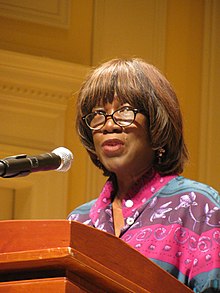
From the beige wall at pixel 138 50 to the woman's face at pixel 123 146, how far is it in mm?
1728

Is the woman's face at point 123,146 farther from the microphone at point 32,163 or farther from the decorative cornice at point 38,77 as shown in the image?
the decorative cornice at point 38,77

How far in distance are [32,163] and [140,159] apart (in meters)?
0.44

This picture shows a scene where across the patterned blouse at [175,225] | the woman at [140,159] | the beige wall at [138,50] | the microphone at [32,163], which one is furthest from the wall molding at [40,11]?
the microphone at [32,163]

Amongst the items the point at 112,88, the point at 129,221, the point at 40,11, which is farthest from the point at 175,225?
the point at 40,11

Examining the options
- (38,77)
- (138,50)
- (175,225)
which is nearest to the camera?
(175,225)

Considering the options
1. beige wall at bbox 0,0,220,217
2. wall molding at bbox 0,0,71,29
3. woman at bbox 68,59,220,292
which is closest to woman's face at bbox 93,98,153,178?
woman at bbox 68,59,220,292

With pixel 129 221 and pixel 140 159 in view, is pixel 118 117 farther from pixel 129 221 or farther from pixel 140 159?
pixel 129 221

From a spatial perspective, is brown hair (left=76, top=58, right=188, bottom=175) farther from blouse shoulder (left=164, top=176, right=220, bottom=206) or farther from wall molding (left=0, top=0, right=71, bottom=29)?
wall molding (left=0, top=0, right=71, bottom=29)

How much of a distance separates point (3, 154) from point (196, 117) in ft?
2.64

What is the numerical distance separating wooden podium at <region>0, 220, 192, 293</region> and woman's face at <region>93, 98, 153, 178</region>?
558 mm

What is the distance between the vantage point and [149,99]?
6.82 feet

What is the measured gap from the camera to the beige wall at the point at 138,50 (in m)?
3.87

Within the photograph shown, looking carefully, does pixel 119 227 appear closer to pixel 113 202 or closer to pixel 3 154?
pixel 113 202

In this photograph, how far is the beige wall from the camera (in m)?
3.87
